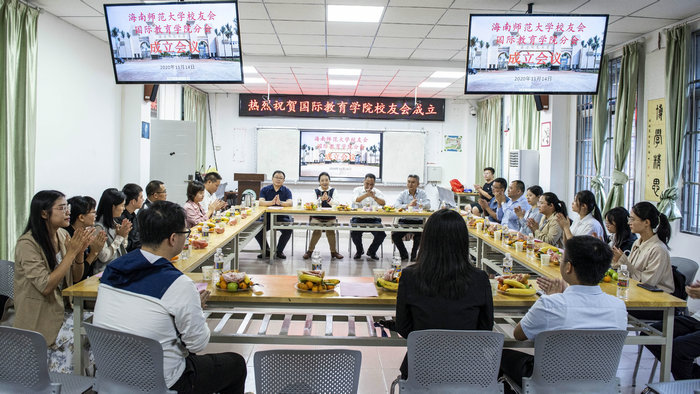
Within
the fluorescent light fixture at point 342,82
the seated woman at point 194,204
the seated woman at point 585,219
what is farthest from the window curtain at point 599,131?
the seated woman at point 194,204

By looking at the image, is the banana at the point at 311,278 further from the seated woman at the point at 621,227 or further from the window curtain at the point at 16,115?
the window curtain at the point at 16,115

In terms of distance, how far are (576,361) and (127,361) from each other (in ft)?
5.72

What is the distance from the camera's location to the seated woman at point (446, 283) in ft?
7.11

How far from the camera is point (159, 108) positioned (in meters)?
8.79

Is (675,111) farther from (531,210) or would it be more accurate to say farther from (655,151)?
(531,210)

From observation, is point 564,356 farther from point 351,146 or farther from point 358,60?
point 351,146

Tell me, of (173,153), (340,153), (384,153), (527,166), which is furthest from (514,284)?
(340,153)

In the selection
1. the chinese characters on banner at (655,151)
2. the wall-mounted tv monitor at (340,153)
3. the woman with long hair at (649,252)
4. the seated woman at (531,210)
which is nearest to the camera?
the woman with long hair at (649,252)

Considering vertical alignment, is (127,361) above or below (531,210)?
below

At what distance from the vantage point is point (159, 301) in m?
1.89

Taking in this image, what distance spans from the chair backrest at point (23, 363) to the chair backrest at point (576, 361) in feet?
6.22

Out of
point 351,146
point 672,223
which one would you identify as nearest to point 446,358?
point 672,223

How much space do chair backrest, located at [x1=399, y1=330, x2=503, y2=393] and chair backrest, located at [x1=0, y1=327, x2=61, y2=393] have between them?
4.56 ft

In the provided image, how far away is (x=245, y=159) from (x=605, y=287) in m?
9.56
